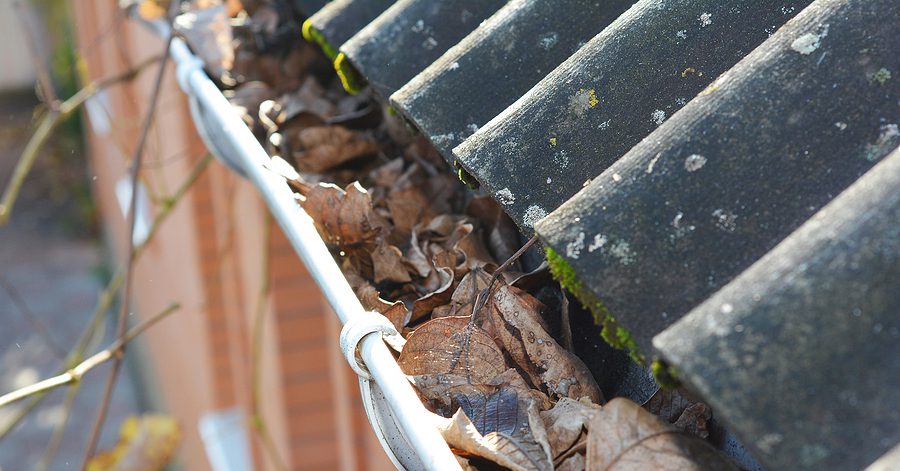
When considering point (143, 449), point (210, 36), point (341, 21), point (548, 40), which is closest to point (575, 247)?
point (548, 40)

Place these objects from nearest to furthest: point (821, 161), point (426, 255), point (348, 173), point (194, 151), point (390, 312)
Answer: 1. point (821, 161)
2. point (390, 312)
3. point (426, 255)
4. point (348, 173)
5. point (194, 151)

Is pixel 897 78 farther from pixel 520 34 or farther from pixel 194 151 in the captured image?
pixel 194 151

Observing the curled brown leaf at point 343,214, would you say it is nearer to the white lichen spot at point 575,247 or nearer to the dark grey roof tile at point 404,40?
the dark grey roof tile at point 404,40

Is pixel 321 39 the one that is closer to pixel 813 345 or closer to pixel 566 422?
pixel 566 422

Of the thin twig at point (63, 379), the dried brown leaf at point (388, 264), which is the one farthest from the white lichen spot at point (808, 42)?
the thin twig at point (63, 379)

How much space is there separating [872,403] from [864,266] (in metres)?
0.12

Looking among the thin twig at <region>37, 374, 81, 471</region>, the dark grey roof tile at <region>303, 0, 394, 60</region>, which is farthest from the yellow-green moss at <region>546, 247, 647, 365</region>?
the thin twig at <region>37, 374, 81, 471</region>

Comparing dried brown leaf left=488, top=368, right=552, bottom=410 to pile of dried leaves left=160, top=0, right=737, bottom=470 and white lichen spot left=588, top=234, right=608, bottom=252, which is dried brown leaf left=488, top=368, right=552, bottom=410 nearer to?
pile of dried leaves left=160, top=0, right=737, bottom=470

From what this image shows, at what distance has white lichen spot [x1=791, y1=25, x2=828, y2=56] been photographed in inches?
40.4

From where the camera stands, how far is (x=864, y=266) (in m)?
0.82

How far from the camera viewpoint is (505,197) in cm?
116

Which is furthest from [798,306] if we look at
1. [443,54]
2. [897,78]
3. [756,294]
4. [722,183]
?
[443,54]

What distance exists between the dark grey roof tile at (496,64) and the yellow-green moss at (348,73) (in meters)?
0.25

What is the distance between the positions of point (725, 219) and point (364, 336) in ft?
1.47
